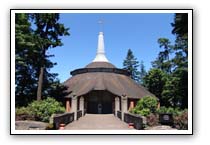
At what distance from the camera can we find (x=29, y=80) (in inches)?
250

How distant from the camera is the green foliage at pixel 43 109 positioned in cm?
629

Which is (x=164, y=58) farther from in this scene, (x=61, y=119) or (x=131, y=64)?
(x=61, y=119)

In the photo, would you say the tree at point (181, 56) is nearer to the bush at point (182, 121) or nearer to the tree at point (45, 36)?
the bush at point (182, 121)

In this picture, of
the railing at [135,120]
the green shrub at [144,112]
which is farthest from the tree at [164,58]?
the railing at [135,120]

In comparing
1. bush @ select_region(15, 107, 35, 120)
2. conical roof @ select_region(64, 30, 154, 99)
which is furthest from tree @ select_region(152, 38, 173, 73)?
bush @ select_region(15, 107, 35, 120)

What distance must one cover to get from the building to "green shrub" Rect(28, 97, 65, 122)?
0.51 feet

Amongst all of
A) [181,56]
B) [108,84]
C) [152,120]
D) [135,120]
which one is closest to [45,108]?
[108,84]

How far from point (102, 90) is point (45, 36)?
1.04 metres

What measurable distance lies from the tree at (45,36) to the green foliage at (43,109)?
0.36 feet

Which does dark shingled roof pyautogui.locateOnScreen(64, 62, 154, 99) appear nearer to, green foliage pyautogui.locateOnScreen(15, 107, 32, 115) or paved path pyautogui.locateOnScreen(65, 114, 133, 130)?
paved path pyautogui.locateOnScreen(65, 114, 133, 130)

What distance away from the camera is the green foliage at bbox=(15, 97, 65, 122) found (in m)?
6.29

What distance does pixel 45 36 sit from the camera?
21.2 ft
